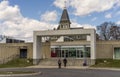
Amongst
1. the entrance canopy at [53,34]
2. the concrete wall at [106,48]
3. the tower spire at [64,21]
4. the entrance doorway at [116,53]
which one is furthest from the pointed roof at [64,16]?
the entrance canopy at [53,34]

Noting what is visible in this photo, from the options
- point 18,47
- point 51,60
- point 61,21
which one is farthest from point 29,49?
point 61,21

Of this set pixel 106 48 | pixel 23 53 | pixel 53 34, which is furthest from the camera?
pixel 23 53

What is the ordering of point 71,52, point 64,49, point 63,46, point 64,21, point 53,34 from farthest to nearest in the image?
point 64,21, point 63,46, point 64,49, point 71,52, point 53,34

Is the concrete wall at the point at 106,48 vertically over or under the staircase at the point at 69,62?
over

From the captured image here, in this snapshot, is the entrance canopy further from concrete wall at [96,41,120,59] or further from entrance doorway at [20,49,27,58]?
entrance doorway at [20,49,27,58]

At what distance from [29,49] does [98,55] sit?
609 inches

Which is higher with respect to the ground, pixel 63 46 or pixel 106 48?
pixel 63 46

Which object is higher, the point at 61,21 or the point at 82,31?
the point at 61,21

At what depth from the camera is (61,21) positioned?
134750 mm

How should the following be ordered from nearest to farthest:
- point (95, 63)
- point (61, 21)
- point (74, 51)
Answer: point (95, 63)
point (74, 51)
point (61, 21)

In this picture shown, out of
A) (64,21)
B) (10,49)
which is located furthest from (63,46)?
(64,21)

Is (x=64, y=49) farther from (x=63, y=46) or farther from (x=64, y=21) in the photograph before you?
(x=64, y=21)

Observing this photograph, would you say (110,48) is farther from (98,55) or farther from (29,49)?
(29,49)

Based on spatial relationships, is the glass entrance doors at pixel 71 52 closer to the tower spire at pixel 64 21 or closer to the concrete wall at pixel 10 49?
the concrete wall at pixel 10 49
